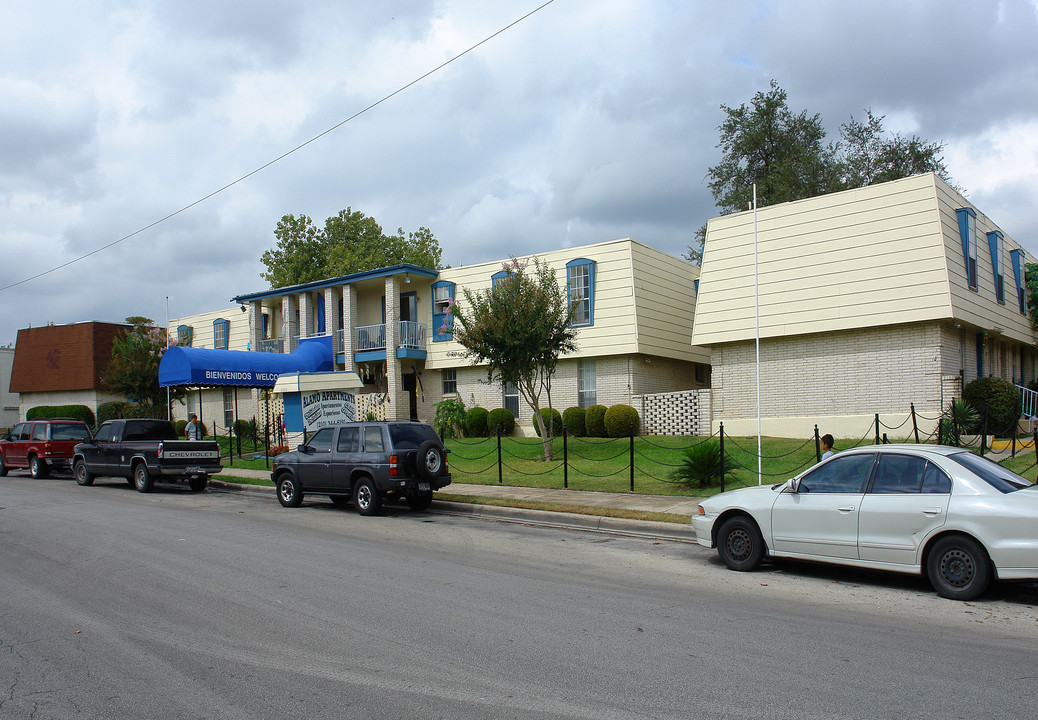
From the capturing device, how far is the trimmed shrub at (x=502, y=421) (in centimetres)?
2731

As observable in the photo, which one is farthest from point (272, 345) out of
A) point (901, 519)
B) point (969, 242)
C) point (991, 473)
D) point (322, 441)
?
point (991, 473)

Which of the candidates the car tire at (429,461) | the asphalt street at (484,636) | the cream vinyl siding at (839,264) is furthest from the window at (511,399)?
the asphalt street at (484,636)

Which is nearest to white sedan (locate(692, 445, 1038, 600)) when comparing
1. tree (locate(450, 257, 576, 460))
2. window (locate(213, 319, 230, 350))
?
tree (locate(450, 257, 576, 460))

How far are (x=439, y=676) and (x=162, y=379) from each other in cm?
2261

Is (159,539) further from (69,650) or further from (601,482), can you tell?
(601,482)

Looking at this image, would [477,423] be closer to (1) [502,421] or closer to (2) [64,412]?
(1) [502,421]

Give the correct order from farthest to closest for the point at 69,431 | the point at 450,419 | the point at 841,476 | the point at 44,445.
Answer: the point at 450,419 → the point at 69,431 → the point at 44,445 → the point at 841,476

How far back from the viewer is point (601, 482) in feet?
55.1

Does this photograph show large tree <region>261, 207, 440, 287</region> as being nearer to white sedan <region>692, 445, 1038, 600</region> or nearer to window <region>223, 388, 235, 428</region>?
window <region>223, 388, 235, 428</region>

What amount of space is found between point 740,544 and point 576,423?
16.3 metres

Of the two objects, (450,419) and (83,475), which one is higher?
(450,419)

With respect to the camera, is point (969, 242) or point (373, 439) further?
point (969, 242)

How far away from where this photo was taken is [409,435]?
14719 mm

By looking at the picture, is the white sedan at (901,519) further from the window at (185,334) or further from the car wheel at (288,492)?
the window at (185,334)
